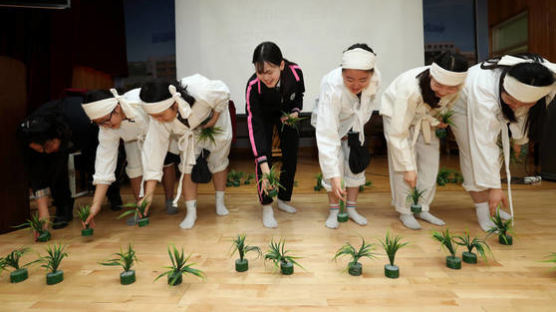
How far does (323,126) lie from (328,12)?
394cm

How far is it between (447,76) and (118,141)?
2.21m

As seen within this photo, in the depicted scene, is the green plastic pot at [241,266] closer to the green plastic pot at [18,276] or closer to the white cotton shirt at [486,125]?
the green plastic pot at [18,276]

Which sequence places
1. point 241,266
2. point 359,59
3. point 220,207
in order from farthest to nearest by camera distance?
point 220,207, point 359,59, point 241,266

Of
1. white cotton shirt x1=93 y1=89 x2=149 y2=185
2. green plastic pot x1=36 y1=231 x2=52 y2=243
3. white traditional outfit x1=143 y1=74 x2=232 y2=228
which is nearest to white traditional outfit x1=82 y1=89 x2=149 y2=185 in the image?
white cotton shirt x1=93 y1=89 x2=149 y2=185

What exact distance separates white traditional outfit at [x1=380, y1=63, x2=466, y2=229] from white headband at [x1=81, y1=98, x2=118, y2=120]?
72.0 inches

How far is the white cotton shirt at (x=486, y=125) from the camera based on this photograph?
1929 millimetres

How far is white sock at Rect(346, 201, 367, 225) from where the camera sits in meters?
2.34

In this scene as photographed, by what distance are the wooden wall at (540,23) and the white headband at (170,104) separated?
6.26 m

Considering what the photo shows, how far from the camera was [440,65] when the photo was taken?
1.89 metres

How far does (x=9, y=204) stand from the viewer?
96.0 inches

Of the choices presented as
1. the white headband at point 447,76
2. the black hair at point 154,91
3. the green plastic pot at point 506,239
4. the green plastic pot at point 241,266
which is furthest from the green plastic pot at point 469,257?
the black hair at point 154,91

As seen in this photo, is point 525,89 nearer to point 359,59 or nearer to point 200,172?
point 359,59

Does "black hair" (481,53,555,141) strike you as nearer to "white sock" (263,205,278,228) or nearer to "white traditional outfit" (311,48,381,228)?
"white traditional outfit" (311,48,381,228)

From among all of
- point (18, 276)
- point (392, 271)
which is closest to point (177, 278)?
point (18, 276)
